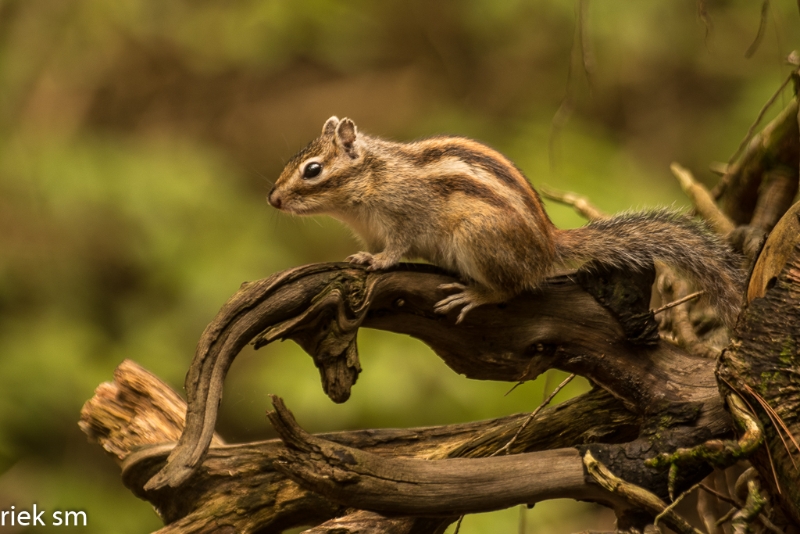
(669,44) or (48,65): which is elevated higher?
(48,65)

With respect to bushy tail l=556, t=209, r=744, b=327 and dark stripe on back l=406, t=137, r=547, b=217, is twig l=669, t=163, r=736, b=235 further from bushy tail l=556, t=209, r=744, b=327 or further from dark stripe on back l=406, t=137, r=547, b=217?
dark stripe on back l=406, t=137, r=547, b=217

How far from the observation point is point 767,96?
182 inches

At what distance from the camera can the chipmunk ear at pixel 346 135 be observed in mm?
2775

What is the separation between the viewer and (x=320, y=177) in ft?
8.89

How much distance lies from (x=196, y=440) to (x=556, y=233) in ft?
4.18

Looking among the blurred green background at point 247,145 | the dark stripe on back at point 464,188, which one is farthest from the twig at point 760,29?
the dark stripe on back at point 464,188

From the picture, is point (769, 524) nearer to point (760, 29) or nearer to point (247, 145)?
point (760, 29)

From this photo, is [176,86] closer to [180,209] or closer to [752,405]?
[180,209]

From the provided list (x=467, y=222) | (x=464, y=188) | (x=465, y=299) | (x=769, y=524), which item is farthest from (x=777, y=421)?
(x=464, y=188)

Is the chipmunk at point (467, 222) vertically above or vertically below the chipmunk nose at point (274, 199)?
below

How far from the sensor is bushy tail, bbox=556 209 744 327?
2.37 metres

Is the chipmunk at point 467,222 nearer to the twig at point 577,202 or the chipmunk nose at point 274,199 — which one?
the chipmunk nose at point 274,199

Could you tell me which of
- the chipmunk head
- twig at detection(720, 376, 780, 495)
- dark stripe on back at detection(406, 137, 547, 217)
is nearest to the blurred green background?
dark stripe on back at detection(406, 137, 547, 217)

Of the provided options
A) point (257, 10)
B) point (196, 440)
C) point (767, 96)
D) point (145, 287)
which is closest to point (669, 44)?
point (767, 96)
